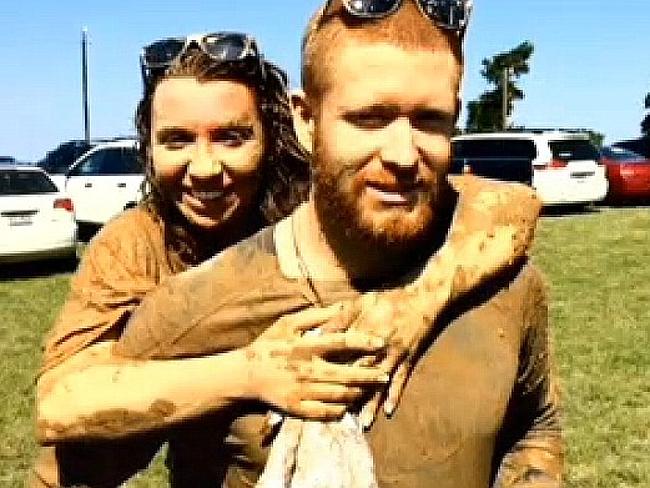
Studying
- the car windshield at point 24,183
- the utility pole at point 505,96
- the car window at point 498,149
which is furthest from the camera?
the utility pole at point 505,96

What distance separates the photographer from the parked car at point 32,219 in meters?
16.9

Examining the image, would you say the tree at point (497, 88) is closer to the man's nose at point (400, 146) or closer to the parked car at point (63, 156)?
the parked car at point (63, 156)

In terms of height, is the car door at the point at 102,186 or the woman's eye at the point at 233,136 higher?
the woman's eye at the point at 233,136

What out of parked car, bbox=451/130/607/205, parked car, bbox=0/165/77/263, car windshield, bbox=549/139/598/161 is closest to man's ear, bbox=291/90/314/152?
parked car, bbox=0/165/77/263

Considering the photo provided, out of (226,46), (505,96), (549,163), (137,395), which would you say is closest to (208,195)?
(226,46)

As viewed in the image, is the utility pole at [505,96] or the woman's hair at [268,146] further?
the utility pole at [505,96]

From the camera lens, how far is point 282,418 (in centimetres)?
190

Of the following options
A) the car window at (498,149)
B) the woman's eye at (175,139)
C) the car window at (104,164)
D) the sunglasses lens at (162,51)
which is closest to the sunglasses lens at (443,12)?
the woman's eye at (175,139)

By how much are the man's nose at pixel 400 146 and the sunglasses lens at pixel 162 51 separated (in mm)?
1100

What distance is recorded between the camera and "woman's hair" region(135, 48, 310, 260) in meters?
2.69

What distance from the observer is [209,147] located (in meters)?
2.67

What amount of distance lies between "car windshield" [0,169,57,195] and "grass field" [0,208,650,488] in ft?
3.91

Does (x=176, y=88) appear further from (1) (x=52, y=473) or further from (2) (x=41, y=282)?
(2) (x=41, y=282)

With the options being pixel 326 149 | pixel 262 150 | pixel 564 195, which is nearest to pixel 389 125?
pixel 326 149
